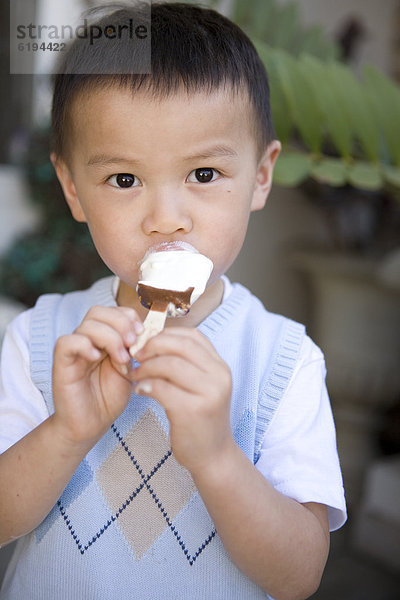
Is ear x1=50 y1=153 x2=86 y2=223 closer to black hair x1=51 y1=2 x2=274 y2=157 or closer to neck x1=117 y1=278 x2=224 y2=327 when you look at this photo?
black hair x1=51 y1=2 x2=274 y2=157

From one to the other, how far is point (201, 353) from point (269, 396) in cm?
24

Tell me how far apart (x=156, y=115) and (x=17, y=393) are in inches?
15.7

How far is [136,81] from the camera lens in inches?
30.0

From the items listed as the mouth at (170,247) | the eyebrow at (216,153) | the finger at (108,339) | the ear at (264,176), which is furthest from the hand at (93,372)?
the ear at (264,176)

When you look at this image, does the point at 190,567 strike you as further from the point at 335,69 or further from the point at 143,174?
the point at 335,69

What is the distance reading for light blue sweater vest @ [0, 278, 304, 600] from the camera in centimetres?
82

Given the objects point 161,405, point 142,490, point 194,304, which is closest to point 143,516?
point 142,490

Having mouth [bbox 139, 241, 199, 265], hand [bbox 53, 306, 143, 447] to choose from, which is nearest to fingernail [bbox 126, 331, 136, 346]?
hand [bbox 53, 306, 143, 447]

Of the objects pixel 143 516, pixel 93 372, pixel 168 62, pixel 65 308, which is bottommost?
pixel 143 516

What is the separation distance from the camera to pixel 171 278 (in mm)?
718

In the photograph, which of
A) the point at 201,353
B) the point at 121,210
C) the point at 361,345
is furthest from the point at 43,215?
the point at 201,353

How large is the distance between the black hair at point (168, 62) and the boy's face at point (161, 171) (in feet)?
0.06

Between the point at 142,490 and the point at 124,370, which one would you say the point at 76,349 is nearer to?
the point at 124,370

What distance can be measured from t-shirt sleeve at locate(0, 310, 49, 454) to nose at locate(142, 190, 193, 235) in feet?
0.90
